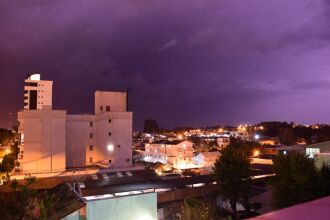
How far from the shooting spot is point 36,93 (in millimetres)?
48688

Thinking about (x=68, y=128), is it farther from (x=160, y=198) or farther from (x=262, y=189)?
(x=262, y=189)

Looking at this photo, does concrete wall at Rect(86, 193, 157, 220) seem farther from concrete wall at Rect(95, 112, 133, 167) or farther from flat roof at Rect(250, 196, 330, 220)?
concrete wall at Rect(95, 112, 133, 167)

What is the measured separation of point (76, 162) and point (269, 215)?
33374 mm

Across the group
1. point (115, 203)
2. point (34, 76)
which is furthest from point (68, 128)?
point (115, 203)

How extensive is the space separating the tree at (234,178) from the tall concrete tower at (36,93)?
3659 centimetres

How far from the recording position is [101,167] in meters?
31.9

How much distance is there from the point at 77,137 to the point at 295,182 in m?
26.2

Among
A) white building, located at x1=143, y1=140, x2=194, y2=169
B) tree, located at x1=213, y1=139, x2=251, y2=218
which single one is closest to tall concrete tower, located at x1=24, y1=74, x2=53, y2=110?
white building, located at x1=143, y1=140, x2=194, y2=169

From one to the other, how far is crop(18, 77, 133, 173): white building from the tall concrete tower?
15.1m

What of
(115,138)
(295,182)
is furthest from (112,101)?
(295,182)

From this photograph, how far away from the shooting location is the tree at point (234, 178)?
1930cm

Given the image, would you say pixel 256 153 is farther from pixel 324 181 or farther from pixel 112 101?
pixel 324 181

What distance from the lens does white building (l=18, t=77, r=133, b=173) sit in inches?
1196

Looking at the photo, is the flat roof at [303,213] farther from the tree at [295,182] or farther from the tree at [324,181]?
the tree at [324,181]
